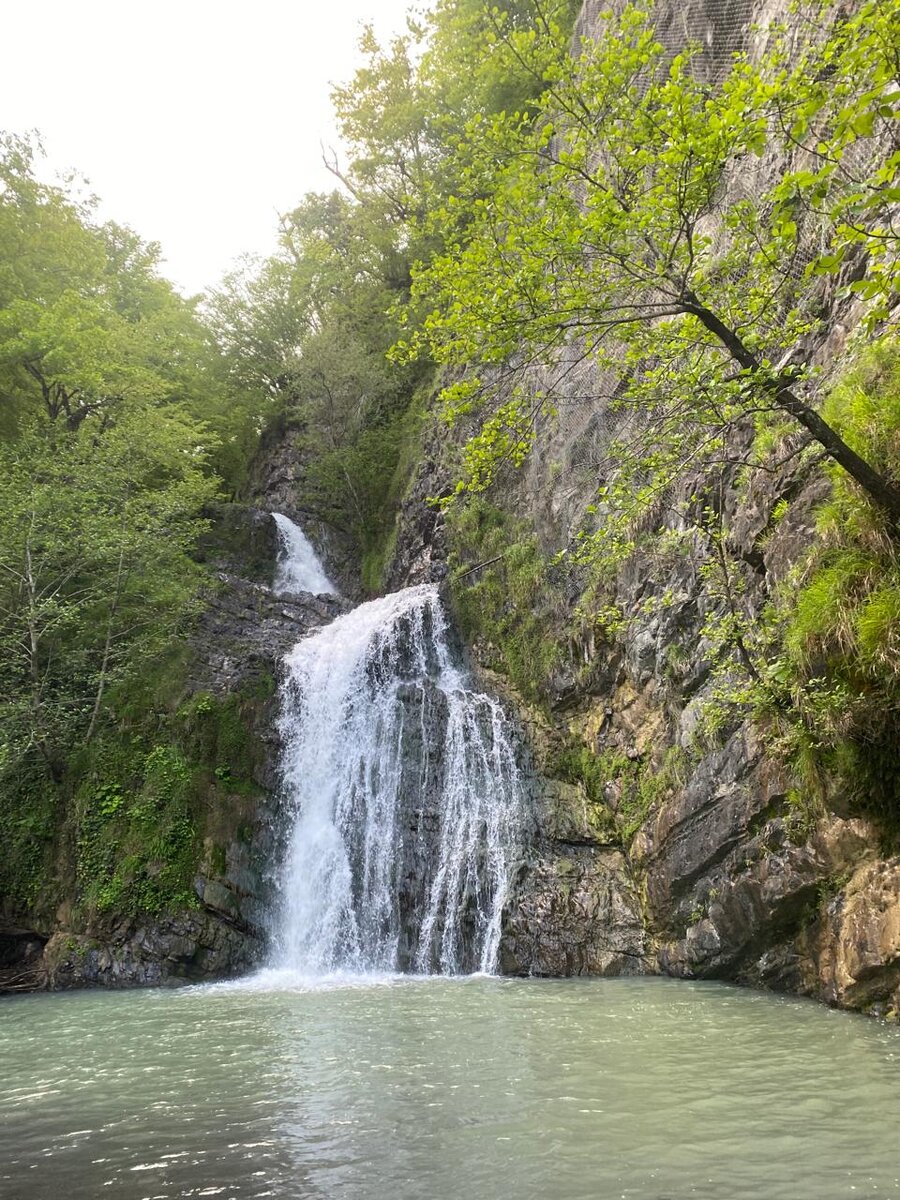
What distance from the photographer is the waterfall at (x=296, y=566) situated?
830 inches

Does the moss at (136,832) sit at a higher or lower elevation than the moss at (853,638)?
lower

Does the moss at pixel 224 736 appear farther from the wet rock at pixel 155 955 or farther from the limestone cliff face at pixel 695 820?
the limestone cliff face at pixel 695 820

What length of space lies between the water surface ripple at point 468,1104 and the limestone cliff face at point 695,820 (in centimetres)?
67

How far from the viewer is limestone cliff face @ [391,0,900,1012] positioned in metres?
6.63

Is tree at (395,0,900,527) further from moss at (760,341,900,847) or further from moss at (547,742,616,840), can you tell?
moss at (547,742,616,840)

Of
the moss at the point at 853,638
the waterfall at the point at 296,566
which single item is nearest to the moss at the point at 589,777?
the moss at the point at 853,638

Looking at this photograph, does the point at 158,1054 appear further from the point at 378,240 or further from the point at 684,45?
the point at 378,240

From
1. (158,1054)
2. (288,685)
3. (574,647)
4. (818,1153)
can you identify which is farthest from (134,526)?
(818,1153)

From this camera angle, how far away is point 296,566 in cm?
2162

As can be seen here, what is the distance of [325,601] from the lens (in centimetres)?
1928

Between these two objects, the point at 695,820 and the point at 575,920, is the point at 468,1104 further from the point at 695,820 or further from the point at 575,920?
the point at 575,920

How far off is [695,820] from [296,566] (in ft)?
50.6

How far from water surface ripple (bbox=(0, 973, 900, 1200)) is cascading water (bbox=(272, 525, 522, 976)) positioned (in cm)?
315

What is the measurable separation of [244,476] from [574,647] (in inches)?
726
